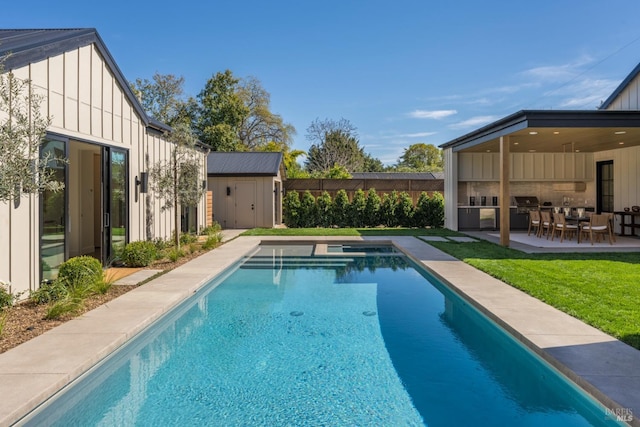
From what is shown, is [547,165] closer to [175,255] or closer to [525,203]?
[525,203]

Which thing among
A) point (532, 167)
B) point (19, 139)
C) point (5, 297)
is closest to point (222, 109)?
point (532, 167)

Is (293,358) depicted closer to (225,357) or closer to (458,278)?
(225,357)

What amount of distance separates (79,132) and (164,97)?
27836 millimetres

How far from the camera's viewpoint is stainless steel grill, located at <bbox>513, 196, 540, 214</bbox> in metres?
16.1

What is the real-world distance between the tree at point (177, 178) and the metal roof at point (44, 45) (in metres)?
2.13

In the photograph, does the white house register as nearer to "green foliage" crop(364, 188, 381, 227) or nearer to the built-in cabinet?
the built-in cabinet

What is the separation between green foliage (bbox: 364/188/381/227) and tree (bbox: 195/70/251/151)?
16168mm

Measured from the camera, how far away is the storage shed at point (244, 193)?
57.9ft

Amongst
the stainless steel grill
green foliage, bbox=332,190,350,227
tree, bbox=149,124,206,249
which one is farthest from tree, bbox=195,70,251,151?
the stainless steel grill

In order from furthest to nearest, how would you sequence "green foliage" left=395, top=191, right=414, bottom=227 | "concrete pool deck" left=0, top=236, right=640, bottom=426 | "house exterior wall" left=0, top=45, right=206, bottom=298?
1. "green foliage" left=395, top=191, right=414, bottom=227
2. "house exterior wall" left=0, top=45, right=206, bottom=298
3. "concrete pool deck" left=0, top=236, right=640, bottom=426

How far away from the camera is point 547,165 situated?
53.4 feet

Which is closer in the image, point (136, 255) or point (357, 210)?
point (136, 255)

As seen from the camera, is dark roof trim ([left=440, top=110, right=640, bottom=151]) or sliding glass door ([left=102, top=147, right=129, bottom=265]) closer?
sliding glass door ([left=102, top=147, right=129, bottom=265])

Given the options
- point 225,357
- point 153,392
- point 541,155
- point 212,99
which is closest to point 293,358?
point 225,357
